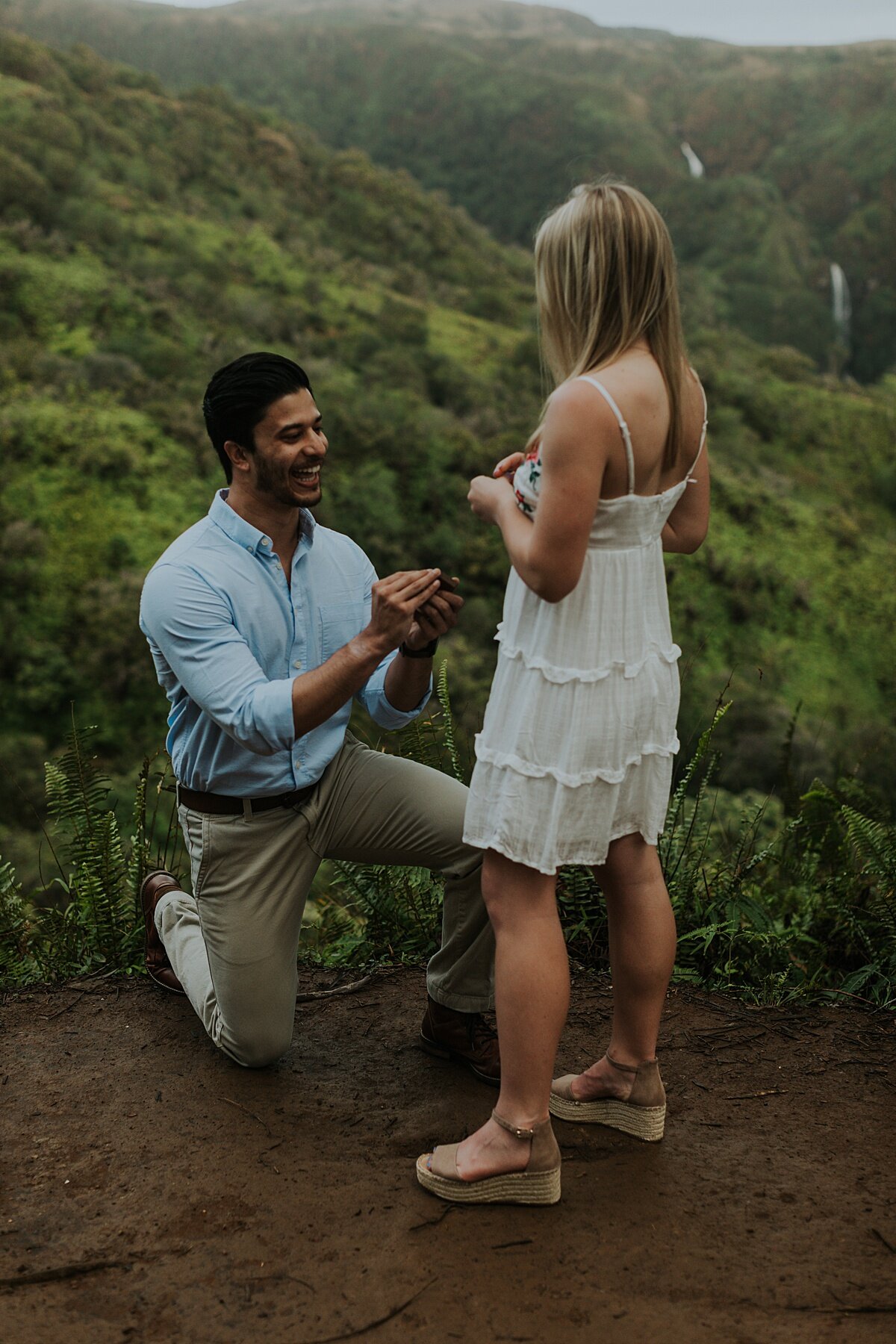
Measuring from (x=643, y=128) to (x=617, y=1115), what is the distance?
241ft

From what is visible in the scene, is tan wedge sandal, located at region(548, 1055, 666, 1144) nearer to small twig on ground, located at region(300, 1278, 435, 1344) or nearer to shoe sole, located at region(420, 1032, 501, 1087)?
shoe sole, located at region(420, 1032, 501, 1087)

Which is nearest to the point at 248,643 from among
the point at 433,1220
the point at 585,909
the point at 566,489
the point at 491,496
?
the point at 491,496

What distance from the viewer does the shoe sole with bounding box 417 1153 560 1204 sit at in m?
2.36

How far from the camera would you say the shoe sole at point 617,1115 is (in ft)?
8.66

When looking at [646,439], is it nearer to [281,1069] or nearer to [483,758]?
[483,758]

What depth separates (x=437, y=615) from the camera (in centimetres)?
273

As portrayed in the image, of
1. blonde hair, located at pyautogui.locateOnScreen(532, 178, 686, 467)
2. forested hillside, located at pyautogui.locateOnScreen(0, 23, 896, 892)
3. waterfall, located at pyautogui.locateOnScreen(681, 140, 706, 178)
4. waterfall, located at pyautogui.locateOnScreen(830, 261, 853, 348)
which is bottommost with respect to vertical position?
forested hillside, located at pyautogui.locateOnScreen(0, 23, 896, 892)

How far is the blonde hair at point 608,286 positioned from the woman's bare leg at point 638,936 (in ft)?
2.80

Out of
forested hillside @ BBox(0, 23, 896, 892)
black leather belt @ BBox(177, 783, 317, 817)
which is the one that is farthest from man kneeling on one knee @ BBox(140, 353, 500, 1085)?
forested hillside @ BBox(0, 23, 896, 892)

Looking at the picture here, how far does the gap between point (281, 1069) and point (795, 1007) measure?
1.50 m

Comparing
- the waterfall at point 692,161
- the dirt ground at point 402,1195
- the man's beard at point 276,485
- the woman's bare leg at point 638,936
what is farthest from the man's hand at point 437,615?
the waterfall at point 692,161

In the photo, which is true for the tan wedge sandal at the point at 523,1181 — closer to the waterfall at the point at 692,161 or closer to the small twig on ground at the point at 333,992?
the small twig on ground at the point at 333,992

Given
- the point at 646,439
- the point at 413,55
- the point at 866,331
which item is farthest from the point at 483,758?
the point at 413,55

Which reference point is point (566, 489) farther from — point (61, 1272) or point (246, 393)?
point (61, 1272)
